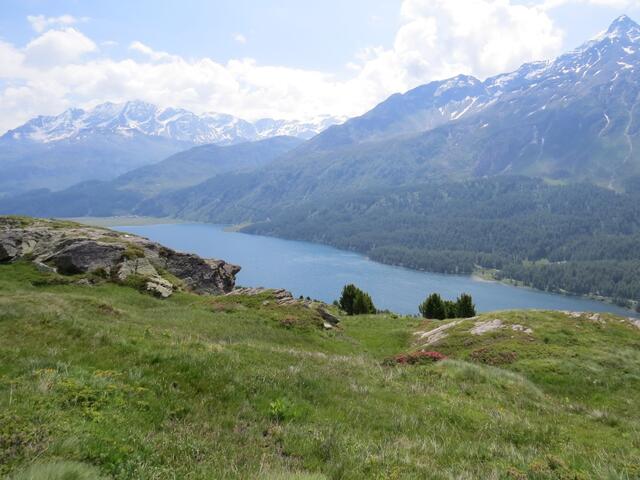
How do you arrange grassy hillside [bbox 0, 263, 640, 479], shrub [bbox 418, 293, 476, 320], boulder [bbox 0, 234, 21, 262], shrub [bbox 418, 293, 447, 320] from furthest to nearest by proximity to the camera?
1. shrub [bbox 418, 293, 447, 320]
2. shrub [bbox 418, 293, 476, 320]
3. boulder [bbox 0, 234, 21, 262]
4. grassy hillside [bbox 0, 263, 640, 479]

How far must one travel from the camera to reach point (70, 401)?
8.54 m

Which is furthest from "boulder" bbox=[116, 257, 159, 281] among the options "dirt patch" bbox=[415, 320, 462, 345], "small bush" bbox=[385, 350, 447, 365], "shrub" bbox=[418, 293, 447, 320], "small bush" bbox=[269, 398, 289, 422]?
"small bush" bbox=[269, 398, 289, 422]


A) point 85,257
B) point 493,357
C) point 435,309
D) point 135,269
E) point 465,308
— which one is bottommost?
point 435,309

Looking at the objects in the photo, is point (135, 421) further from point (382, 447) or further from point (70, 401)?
point (382, 447)

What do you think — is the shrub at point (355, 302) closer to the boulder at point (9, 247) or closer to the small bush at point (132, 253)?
the small bush at point (132, 253)

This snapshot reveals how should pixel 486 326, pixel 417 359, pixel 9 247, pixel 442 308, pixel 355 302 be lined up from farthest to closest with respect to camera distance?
pixel 355 302
pixel 442 308
pixel 9 247
pixel 486 326
pixel 417 359

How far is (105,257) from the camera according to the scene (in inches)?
1857

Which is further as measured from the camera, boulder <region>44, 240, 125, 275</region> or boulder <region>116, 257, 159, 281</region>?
boulder <region>116, 257, 159, 281</region>

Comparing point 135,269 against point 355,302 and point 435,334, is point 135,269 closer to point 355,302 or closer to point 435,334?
point 355,302

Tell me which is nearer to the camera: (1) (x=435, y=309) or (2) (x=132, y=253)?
(2) (x=132, y=253)

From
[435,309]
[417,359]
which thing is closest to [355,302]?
[435,309]

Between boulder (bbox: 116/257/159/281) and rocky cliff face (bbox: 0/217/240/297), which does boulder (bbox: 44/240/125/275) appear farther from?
boulder (bbox: 116/257/159/281)

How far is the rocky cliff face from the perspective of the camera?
44.7 metres

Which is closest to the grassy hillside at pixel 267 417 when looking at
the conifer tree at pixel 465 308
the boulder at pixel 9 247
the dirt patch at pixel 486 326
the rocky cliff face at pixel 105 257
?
the dirt patch at pixel 486 326
